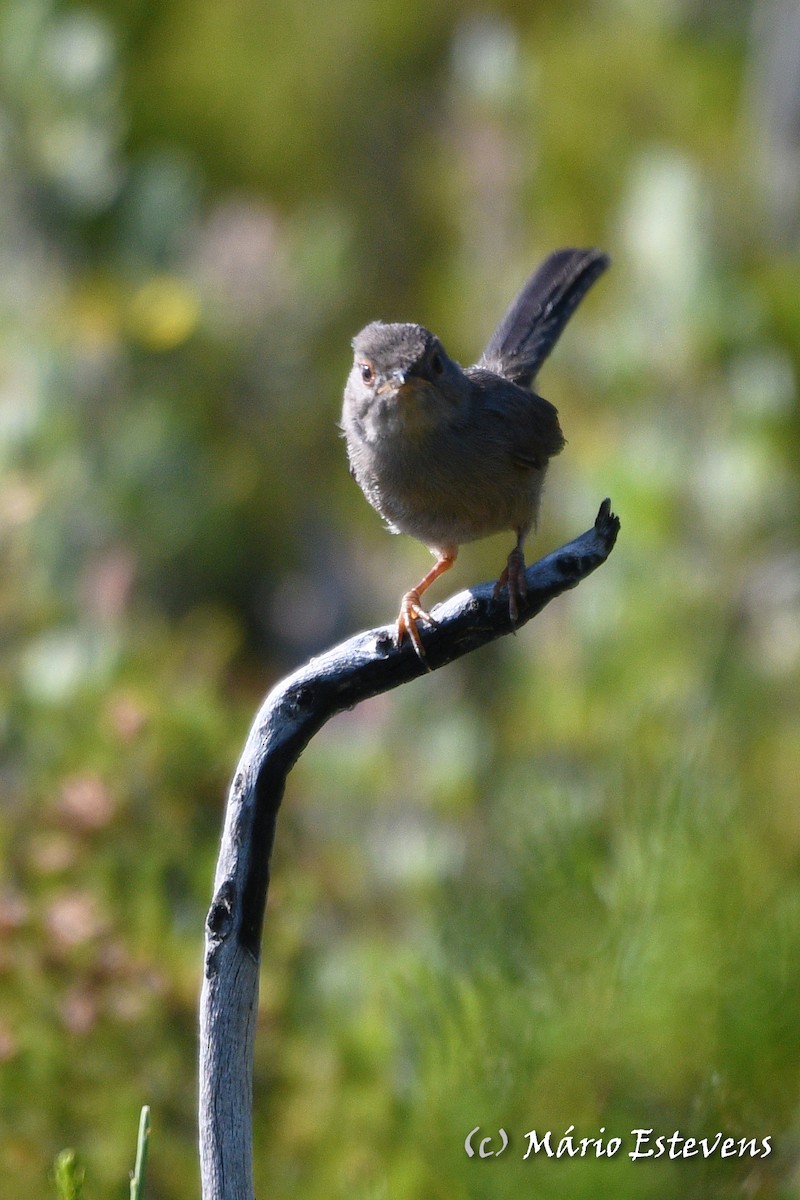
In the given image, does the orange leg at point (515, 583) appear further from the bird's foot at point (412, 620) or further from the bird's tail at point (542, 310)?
the bird's tail at point (542, 310)

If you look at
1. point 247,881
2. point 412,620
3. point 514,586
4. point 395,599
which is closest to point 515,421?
point 412,620

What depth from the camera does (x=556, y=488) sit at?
5984 mm

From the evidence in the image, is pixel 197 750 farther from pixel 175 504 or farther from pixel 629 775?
pixel 175 504

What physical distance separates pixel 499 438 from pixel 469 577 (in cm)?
302

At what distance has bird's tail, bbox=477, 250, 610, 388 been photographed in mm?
3002

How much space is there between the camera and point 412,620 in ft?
6.75

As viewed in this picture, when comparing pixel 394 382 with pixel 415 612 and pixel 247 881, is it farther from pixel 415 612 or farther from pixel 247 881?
pixel 247 881

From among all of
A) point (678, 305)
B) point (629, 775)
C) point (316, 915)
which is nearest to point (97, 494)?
point (316, 915)

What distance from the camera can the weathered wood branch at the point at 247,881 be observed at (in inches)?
67.2

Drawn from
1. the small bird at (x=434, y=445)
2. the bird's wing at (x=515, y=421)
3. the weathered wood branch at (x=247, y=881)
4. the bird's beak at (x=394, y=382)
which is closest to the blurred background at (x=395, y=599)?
→ the weathered wood branch at (x=247, y=881)

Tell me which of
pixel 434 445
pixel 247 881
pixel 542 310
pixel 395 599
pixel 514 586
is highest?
pixel 395 599

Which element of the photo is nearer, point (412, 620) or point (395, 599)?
point (412, 620)

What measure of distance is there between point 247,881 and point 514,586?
517 millimetres

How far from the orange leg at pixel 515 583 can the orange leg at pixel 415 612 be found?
116mm
